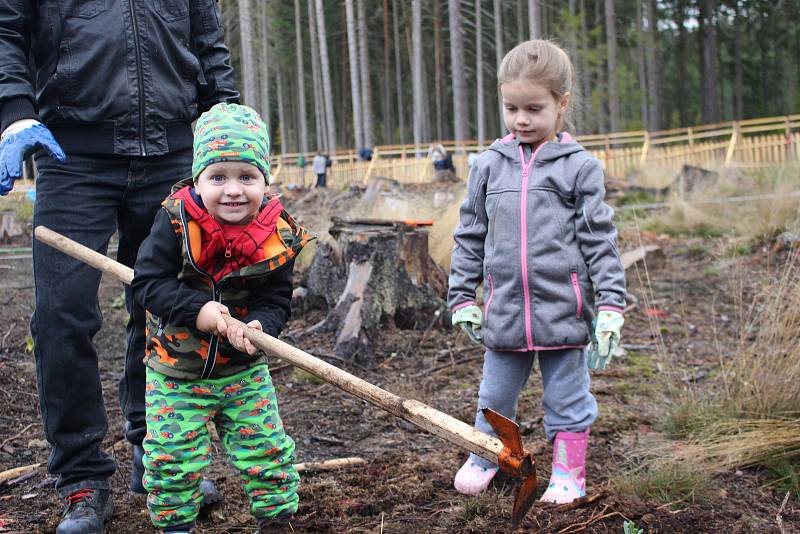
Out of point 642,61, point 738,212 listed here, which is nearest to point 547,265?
point 738,212

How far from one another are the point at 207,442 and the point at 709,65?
3525 cm

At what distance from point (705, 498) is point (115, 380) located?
3.18m

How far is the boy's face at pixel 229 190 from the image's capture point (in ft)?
7.30

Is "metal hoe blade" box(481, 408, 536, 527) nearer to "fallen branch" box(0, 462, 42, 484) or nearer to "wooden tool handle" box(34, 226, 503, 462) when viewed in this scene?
"wooden tool handle" box(34, 226, 503, 462)

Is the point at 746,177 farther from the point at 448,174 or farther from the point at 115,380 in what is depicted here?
the point at 115,380

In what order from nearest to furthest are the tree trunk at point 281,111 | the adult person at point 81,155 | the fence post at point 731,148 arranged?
the adult person at point 81,155 < the fence post at point 731,148 < the tree trunk at point 281,111

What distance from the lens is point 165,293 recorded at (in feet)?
7.30

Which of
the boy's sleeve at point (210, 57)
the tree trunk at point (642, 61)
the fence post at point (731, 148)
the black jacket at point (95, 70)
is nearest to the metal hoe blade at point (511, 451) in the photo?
the black jacket at point (95, 70)

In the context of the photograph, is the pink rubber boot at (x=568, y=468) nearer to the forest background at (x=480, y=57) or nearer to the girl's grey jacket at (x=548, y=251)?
the girl's grey jacket at (x=548, y=251)

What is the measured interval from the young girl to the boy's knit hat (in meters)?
0.92

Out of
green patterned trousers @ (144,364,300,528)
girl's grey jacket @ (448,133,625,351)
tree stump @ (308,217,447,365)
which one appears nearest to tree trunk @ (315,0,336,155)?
tree stump @ (308,217,447,365)

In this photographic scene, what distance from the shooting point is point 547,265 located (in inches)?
107

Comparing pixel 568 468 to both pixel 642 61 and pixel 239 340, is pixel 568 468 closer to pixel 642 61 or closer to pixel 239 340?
pixel 239 340

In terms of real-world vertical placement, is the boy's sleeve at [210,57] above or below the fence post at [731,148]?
below
